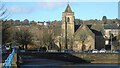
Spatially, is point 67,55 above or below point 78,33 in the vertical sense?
below

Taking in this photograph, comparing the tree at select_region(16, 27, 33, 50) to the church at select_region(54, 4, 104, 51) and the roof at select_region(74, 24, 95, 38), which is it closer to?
the church at select_region(54, 4, 104, 51)

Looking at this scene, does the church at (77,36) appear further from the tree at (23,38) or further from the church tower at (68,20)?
the tree at (23,38)

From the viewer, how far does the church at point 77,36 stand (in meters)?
84.3

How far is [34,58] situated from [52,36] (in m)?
29.7

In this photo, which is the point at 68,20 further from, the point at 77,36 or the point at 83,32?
the point at 83,32

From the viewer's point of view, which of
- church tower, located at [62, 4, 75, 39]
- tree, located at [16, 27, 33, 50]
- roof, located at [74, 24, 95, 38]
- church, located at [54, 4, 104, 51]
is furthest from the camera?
church tower, located at [62, 4, 75, 39]

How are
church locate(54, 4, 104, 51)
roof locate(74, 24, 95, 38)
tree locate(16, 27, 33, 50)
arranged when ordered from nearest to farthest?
tree locate(16, 27, 33, 50)
church locate(54, 4, 104, 51)
roof locate(74, 24, 95, 38)

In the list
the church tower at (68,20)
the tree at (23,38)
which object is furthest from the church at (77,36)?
the tree at (23,38)

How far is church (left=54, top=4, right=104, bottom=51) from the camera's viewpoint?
84.3 m

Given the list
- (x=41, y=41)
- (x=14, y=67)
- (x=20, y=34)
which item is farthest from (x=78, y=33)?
(x=14, y=67)

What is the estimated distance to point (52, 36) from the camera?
88938 mm

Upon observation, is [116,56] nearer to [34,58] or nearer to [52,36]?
[34,58]

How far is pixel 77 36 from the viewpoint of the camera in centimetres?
8538

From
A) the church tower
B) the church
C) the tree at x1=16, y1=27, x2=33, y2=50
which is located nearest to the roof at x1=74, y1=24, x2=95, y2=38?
the church
